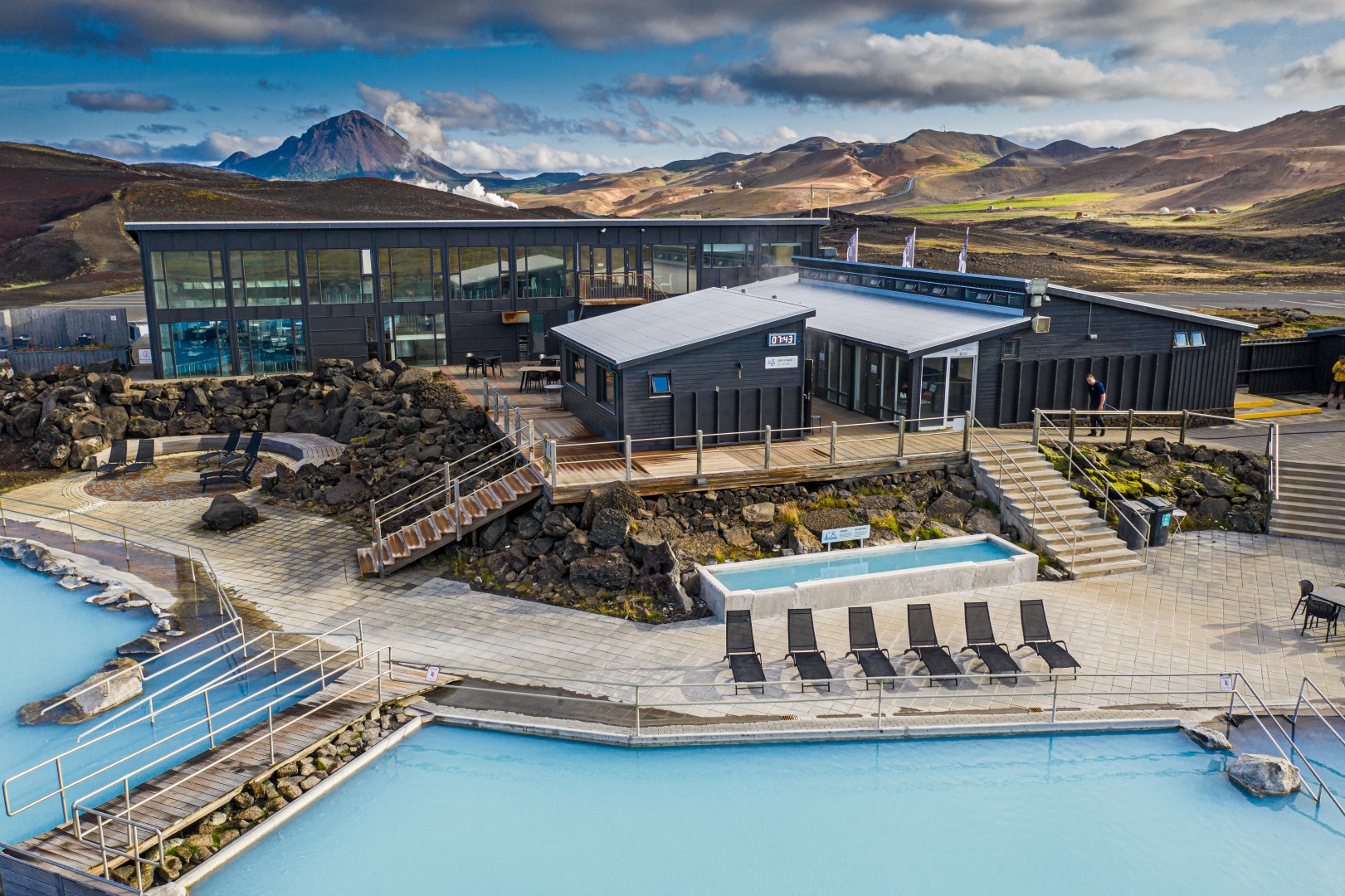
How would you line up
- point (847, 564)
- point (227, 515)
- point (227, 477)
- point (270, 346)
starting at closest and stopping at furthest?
point (847, 564) < point (227, 515) < point (227, 477) < point (270, 346)

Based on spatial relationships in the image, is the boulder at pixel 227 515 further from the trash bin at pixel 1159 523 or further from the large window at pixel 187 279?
the trash bin at pixel 1159 523

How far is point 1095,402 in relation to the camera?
2533cm

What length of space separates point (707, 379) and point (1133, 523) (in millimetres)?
10443

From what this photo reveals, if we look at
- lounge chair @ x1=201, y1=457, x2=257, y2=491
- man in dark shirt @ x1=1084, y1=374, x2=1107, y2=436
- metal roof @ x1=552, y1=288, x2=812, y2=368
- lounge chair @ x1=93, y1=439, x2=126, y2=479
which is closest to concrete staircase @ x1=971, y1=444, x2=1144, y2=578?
man in dark shirt @ x1=1084, y1=374, x2=1107, y2=436

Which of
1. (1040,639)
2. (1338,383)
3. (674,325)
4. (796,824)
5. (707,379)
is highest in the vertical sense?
(674,325)

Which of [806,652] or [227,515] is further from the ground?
[227,515]

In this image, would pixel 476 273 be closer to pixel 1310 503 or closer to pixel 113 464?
pixel 113 464

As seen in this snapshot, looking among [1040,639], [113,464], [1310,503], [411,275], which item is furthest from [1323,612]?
[411,275]

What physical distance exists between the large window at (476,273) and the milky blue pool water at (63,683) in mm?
20307

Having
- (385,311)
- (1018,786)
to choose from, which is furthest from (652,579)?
(385,311)

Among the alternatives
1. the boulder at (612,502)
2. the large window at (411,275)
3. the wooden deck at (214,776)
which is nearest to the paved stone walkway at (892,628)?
the wooden deck at (214,776)

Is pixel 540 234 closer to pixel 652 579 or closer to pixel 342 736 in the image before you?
pixel 652 579

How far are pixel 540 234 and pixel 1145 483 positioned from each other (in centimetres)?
2556

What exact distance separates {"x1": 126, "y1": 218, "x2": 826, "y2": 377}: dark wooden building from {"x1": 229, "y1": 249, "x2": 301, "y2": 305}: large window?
4cm
